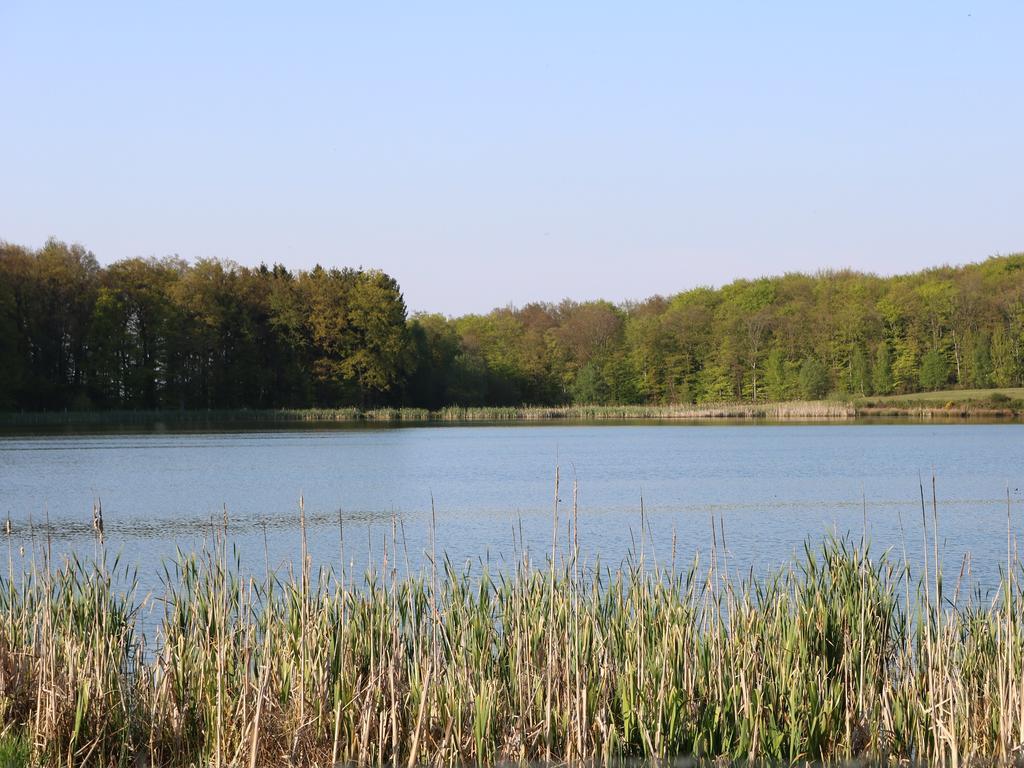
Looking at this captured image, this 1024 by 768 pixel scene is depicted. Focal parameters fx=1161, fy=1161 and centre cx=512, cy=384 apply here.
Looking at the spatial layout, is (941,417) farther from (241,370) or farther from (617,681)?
(617,681)

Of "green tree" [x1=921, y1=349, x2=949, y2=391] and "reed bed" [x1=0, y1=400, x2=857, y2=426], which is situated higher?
"green tree" [x1=921, y1=349, x2=949, y2=391]

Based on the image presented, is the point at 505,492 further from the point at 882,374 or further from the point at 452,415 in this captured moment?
the point at 882,374

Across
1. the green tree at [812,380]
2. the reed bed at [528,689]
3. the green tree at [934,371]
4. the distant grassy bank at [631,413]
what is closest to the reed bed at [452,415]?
the distant grassy bank at [631,413]

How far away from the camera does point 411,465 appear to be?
28.8 m

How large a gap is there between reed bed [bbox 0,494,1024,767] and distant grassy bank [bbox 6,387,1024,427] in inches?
1923

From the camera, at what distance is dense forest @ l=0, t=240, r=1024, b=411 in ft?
181

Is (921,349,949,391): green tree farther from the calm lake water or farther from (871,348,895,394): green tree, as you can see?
the calm lake water

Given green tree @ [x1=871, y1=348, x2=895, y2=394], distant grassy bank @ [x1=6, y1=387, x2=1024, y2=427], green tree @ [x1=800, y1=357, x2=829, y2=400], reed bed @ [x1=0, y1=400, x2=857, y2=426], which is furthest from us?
green tree @ [x1=800, y1=357, x2=829, y2=400]

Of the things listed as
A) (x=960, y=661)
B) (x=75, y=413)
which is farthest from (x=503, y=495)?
(x=75, y=413)

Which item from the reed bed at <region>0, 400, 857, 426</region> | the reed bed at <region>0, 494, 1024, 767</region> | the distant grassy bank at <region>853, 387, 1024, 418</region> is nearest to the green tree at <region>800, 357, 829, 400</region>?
the distant grassy bank at <region>853, 387, 1024, 418</region>

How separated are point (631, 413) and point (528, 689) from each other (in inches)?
2264

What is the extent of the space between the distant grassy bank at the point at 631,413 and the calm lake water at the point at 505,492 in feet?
45.7

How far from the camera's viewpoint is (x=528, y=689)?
5.09 metres

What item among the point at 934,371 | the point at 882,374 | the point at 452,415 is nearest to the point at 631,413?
the point at 452,415
